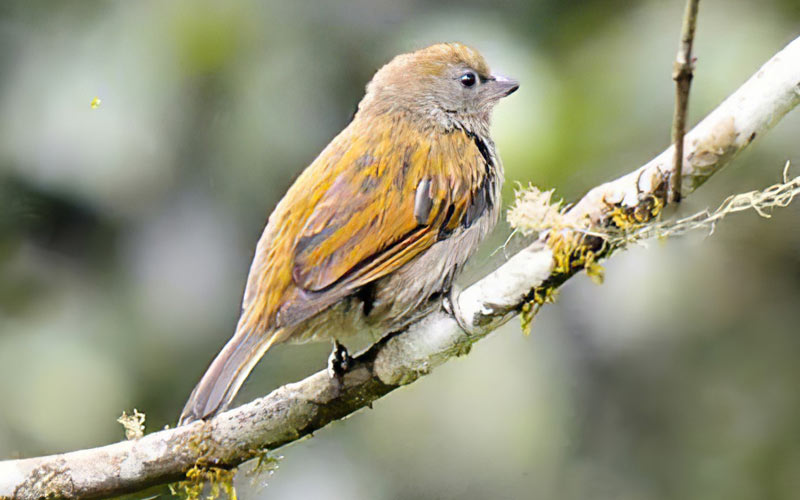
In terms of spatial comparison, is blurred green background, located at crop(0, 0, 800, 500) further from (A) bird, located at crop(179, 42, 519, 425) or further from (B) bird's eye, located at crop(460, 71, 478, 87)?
(A) bird, located at crop(179, 42, 519, 425)

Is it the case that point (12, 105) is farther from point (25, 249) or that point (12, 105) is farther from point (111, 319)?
point (111, 319)

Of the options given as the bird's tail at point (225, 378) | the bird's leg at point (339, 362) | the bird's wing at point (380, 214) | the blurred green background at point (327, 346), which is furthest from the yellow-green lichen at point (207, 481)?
the blurred green background at point (327, 346)

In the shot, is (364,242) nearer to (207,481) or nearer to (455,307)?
(455,307)

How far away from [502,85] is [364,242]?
36.6 inches

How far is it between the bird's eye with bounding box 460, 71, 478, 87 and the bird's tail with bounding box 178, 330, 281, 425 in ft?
3.68

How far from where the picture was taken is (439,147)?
302 cm

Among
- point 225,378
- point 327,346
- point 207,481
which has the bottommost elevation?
point 207,481

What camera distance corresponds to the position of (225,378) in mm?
2594

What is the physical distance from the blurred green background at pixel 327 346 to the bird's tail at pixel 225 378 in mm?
631

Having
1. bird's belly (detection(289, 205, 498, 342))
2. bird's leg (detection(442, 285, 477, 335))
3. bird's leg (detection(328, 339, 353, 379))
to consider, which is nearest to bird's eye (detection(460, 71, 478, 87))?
bird's belly (detection(289, 205, 498, 342))

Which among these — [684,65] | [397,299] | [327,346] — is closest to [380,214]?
[397,299]

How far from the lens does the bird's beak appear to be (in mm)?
3381

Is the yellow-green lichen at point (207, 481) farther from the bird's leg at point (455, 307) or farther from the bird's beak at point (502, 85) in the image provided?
the bird's beak at point (502, 85)

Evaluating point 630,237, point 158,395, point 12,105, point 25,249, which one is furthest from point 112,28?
point 630,237
